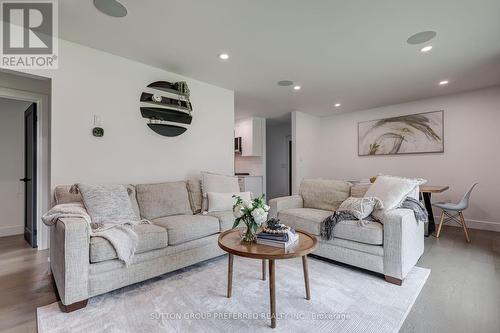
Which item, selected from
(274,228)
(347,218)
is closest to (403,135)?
(347,218)

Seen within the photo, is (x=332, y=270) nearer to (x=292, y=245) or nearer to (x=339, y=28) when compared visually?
(x=292, y=245)

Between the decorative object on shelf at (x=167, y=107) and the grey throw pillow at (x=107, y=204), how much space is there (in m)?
1.12

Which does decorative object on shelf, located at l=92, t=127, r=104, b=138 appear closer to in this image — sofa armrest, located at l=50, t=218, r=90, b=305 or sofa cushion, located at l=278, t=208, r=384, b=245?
sofa armrest, located at l=50, t=218, r=90, b=305

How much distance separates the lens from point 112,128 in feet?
9.28

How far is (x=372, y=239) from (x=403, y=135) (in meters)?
3.56

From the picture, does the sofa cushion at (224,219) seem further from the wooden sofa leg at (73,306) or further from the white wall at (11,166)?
the white wall at (11,166)

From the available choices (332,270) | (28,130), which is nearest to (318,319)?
(332,270)

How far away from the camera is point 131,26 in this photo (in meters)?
2.26

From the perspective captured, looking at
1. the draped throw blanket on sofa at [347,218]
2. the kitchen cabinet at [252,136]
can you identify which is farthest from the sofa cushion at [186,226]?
the kitchen cabinet at [252,136]

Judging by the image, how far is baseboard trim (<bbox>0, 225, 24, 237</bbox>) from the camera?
3.63 meters

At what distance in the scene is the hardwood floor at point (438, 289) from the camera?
160 cm

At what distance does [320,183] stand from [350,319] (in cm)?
194

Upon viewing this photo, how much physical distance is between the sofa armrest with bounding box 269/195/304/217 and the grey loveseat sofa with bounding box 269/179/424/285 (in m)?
0.07

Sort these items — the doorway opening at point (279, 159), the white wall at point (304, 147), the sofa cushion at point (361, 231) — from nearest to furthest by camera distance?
the sofa cushion at point (361, 231)
the white wall at point (304, 147)
the doorway opening at point (279, 159)
